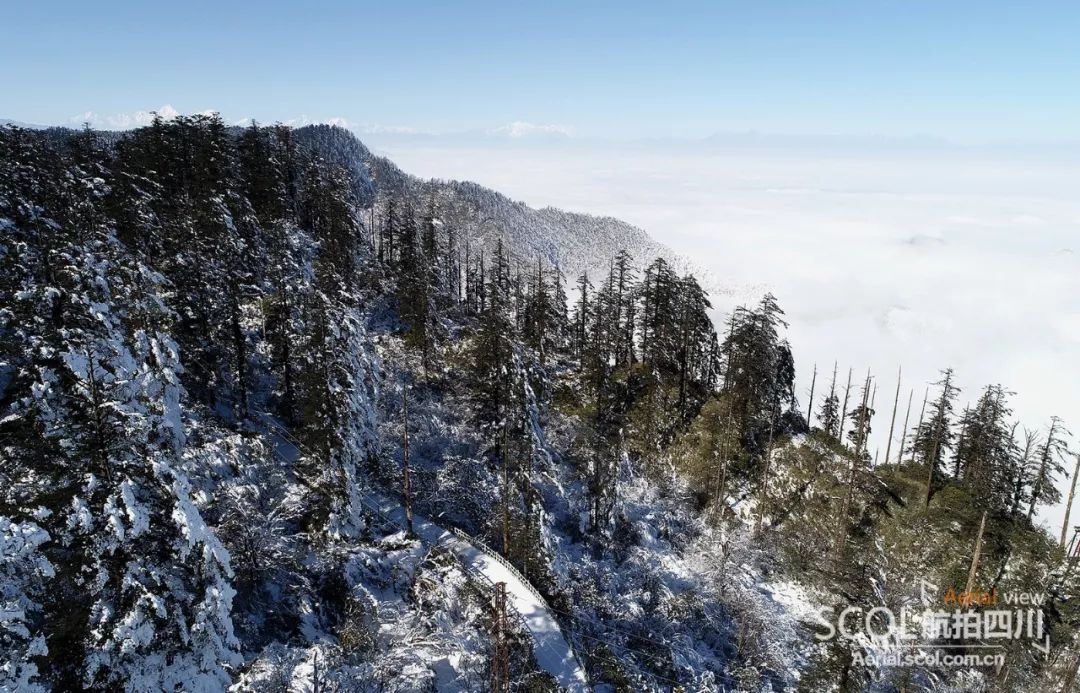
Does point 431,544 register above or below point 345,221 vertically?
below

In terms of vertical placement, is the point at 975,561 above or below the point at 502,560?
below

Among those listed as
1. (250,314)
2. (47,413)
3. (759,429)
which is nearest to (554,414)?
(759,429)

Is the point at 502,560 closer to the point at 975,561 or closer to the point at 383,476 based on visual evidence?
the point at 383,476

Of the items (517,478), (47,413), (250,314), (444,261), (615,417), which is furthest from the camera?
(444,261)

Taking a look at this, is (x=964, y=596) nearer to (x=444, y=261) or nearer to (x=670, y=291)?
(x=670, y=291)

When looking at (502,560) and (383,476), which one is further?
(383,476)

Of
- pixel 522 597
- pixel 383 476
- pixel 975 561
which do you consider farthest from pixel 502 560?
pixel 975 561
